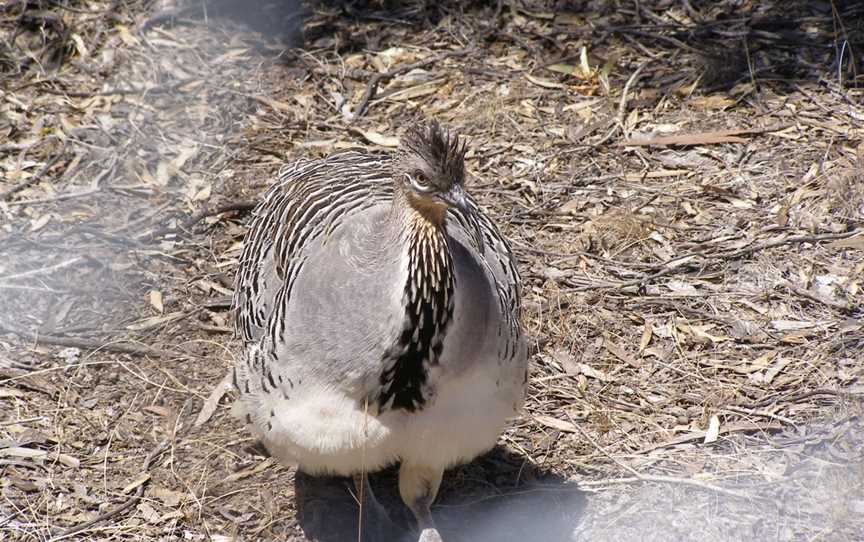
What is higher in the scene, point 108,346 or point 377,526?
point 108,346

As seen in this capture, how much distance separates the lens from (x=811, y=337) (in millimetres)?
4934

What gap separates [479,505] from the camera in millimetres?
4660

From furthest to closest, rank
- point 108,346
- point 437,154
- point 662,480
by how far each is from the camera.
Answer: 1. point 108,346
2. point 662,480
3. point 437,154

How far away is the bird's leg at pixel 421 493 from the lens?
428 cm

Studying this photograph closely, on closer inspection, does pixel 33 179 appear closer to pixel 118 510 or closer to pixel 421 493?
pixel 118 510

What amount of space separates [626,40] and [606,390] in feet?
9.30

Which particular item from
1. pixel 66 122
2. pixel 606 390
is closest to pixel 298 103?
pixel 66 122

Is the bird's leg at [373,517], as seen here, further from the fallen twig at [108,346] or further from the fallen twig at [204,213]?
the fallen twig at [204,213]

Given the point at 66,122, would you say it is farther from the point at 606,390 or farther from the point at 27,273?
the point at 606,390

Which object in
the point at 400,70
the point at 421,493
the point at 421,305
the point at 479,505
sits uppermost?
the point at 421,305

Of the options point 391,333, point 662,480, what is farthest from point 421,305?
point 662,480

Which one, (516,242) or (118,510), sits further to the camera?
(516,242)

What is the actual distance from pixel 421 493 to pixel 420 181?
58.4 inches

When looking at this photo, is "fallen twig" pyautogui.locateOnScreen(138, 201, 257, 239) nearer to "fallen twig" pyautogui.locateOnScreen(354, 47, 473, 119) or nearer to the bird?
"fallen twig" pyautogui.locateOnScreen(354, 47, 473, 119)
